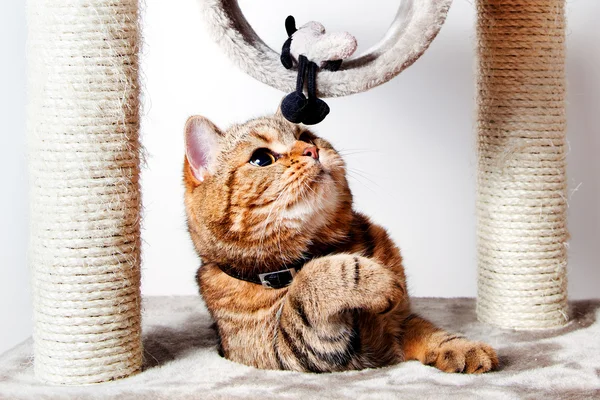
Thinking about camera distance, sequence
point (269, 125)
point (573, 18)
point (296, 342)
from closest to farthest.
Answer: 1. point (296, 342)
2. point (269, 125)
3. point (573, 18)

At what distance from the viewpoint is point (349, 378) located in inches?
51.4

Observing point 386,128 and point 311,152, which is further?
point 386,128

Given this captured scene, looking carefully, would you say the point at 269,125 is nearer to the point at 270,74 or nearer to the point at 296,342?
the point at 270,74

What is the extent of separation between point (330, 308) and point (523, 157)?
0.61m

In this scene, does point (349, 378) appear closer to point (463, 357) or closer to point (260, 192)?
point (463, 357)

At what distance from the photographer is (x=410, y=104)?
220cm

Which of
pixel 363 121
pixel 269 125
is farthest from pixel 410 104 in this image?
pixel 269 125

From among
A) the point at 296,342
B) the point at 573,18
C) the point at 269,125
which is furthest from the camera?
the point at 573,18

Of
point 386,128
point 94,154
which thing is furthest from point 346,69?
point 386,128

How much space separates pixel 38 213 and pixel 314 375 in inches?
21.7

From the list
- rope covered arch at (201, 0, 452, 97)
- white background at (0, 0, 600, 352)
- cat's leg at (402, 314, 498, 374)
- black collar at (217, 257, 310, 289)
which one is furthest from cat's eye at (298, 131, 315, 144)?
white background at (0, 0, 600, 352)

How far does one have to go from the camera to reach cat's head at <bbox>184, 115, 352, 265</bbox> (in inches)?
52.9

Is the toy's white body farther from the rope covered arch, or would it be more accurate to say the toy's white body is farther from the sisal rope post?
the sisal rope post

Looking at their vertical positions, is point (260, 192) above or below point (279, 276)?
above
